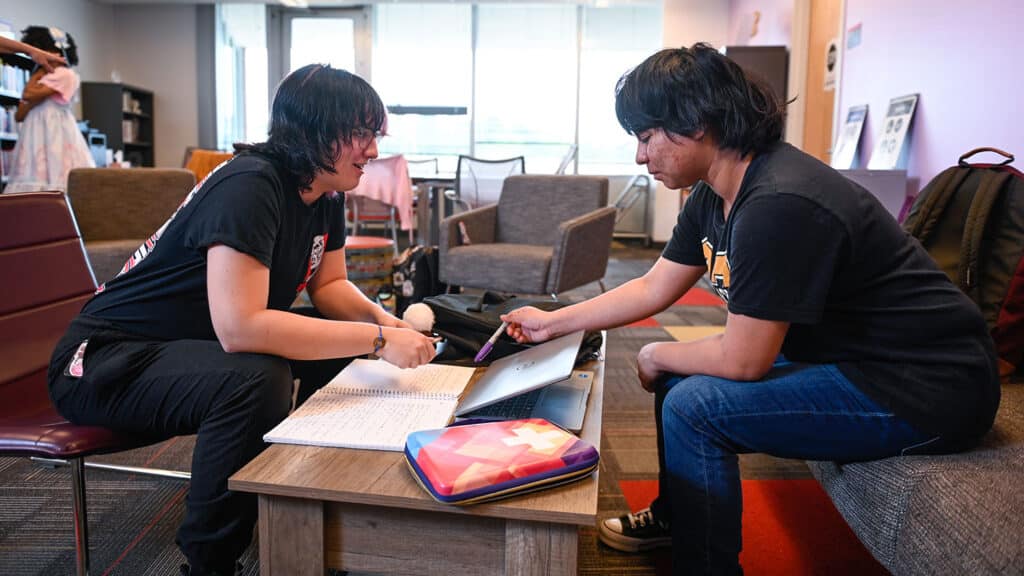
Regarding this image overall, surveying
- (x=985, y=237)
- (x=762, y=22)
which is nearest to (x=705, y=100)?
(x=985, y=237)

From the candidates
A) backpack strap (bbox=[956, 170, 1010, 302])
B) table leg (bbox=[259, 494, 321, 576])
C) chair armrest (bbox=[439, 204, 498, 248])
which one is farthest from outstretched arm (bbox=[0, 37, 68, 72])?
backpack strap (bbox=[956, 170, 1010, 302])

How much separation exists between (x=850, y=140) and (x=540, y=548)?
13.5ft

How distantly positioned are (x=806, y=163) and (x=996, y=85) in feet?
7.46

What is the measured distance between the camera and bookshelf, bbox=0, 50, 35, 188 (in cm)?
643

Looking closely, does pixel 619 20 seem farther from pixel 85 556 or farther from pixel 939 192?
pixel 85 556

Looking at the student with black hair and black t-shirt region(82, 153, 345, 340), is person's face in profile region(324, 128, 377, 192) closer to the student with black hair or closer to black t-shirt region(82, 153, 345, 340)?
black t-shirt region(82, 153, 345, 340)

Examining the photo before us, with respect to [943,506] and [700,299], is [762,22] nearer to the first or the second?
[700,299]

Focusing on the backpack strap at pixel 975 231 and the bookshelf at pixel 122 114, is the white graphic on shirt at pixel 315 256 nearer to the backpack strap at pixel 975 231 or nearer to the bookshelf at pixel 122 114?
the backpack strap at pixel 975 231

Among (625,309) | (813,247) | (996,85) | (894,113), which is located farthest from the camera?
(894,113)

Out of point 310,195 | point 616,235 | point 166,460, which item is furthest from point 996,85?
point 616,235

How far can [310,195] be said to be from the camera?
1373mm

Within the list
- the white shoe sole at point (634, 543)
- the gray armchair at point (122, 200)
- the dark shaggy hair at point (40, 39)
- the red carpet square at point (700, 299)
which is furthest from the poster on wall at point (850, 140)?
the dark shaggy hair at point (40, 39)

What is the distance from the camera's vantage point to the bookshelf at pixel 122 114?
26.6 feet

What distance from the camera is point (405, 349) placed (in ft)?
4.05
